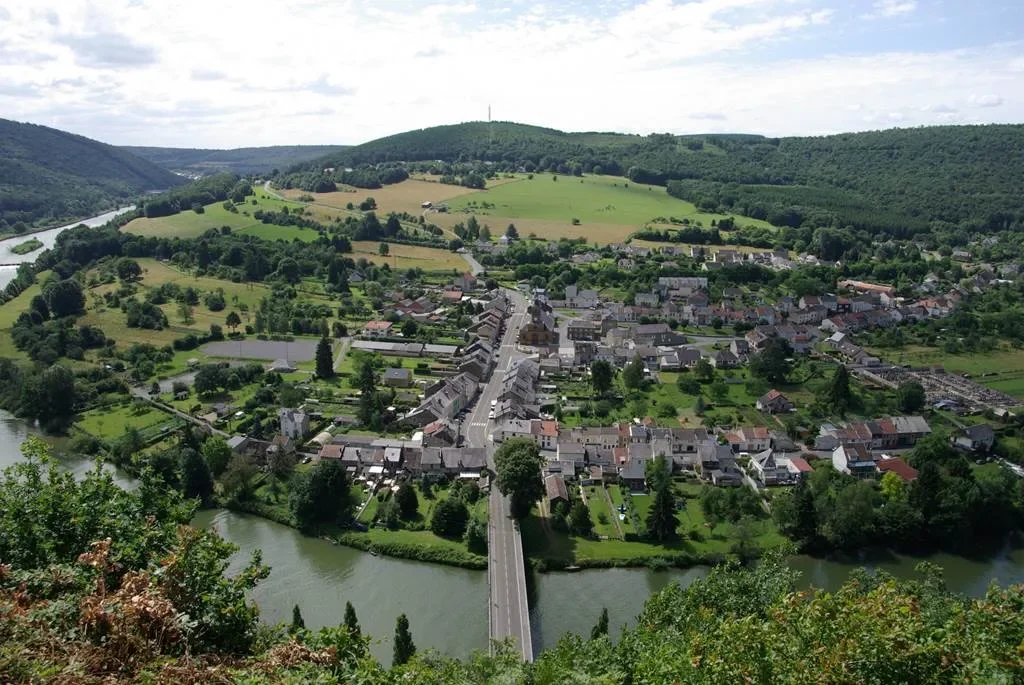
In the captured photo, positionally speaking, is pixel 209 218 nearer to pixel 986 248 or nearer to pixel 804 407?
pixel 804 407

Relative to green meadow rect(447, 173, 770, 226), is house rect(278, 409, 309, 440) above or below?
below

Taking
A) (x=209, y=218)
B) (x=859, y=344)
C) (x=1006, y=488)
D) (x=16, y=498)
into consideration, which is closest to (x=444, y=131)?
(x=209, y=218)

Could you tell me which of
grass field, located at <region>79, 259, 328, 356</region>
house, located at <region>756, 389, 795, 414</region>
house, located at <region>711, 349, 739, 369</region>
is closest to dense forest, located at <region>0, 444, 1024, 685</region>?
house, located at <region>756, 389, 795, 414</region>

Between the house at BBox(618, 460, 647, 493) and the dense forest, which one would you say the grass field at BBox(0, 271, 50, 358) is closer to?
the house at BBox(618, 460, 647, 493)

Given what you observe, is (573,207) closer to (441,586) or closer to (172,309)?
(172,309)

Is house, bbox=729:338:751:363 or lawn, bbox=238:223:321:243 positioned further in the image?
lawn, bbox=238:223:321:243

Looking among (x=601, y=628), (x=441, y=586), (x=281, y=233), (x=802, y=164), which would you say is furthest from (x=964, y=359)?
(x=802, y=164)
